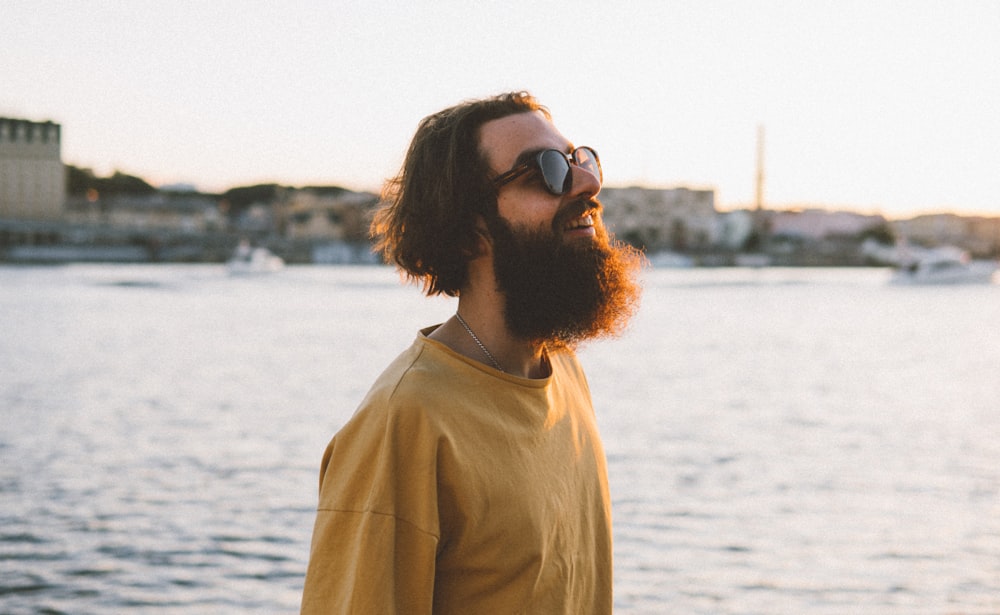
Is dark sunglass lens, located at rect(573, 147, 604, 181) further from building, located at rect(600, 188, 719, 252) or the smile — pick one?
building, located at rect(600, 188, 719, 252)

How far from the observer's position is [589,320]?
2004 mm

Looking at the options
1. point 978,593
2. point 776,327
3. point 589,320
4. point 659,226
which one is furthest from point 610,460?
point 659,226

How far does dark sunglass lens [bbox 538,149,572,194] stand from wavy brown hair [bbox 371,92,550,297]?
0.10 metres

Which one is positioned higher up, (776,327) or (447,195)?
(447,195)

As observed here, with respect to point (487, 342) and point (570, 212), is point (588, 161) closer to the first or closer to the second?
point (570, 212)

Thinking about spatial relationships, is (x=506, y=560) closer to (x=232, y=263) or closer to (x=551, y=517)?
(x=551, y=517)

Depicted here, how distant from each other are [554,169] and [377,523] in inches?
27.8

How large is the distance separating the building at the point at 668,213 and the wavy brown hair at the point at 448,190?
478 ft

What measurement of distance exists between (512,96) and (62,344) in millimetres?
23385

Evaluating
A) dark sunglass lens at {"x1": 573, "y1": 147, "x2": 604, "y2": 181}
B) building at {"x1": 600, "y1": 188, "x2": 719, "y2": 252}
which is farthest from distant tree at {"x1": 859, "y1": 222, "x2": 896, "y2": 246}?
dark sunglass lens at {"x1": 573, "y1": 147, "x2": 604, "y2": 181}

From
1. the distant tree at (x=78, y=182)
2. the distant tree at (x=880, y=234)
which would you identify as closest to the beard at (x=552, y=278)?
the distant tree at (x=78, y=182)

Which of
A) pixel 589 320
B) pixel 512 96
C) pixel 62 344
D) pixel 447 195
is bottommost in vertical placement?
pixel 62 344

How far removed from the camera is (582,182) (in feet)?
6.29

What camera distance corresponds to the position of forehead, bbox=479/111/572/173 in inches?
73.8
